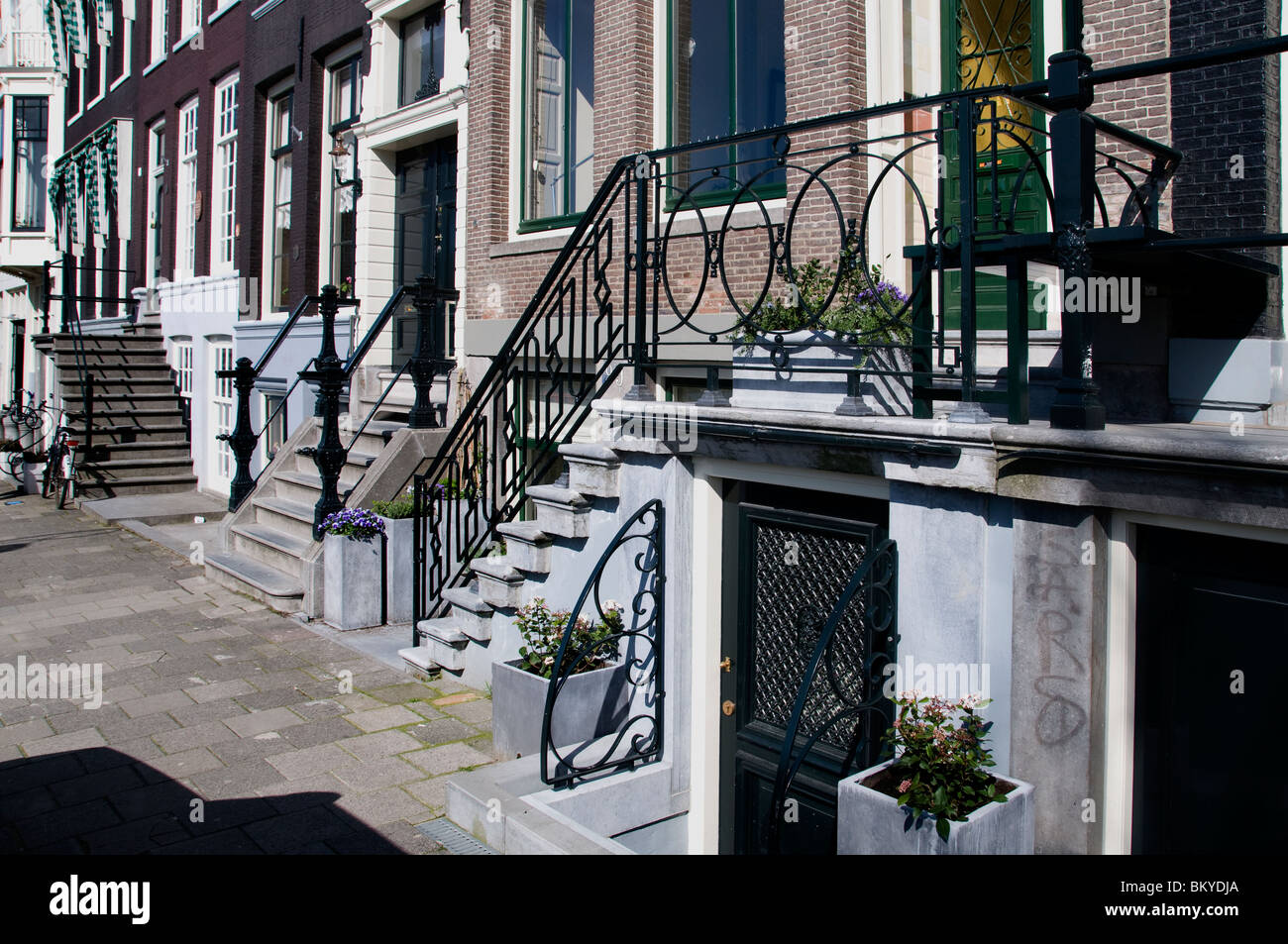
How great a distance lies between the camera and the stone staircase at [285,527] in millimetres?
9633

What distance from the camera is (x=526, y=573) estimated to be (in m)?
7.00

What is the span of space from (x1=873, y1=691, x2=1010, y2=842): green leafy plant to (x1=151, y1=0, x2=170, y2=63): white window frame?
68.8ft

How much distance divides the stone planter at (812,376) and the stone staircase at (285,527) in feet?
17.3

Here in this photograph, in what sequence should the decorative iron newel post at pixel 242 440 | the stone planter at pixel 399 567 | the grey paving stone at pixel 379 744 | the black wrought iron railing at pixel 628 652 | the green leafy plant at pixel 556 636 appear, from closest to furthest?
1. the black wrought iron railing at pixel 628 652
2. the green leafy plant at pixel 556 636
3. the grey paving stone at pixel 379 744
4. the stone planter at pixel 399 567
5. the decorative iron newel post at pixel 242 440

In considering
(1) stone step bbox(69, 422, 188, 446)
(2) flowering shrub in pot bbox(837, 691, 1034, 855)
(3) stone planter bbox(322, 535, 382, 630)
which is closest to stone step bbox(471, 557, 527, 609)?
(3) stone planter bbox(322, 535, 382, 630)

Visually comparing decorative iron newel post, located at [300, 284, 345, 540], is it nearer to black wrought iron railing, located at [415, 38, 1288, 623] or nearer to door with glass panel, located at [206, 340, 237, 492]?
black wrought iron railing, located at [415, 38, 1288, 623]

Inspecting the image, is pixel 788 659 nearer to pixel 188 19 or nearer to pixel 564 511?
pixel 564 511

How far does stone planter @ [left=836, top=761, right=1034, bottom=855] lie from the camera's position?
3758 millimetres

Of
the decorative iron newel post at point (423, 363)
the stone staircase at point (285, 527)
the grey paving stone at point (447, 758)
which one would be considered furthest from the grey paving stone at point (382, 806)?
the decorative iron newel post at point (423, 363)

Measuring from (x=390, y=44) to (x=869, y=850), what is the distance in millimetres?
12121

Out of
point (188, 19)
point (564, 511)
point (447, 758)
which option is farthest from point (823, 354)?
point (188, 19)

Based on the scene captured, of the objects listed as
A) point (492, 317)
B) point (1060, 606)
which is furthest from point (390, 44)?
point (1060, 606)

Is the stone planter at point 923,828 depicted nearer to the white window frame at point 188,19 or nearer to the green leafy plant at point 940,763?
the green leafy plant at point 940,763

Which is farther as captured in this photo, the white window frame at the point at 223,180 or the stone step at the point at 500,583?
the white window frame at the point at 223,180
